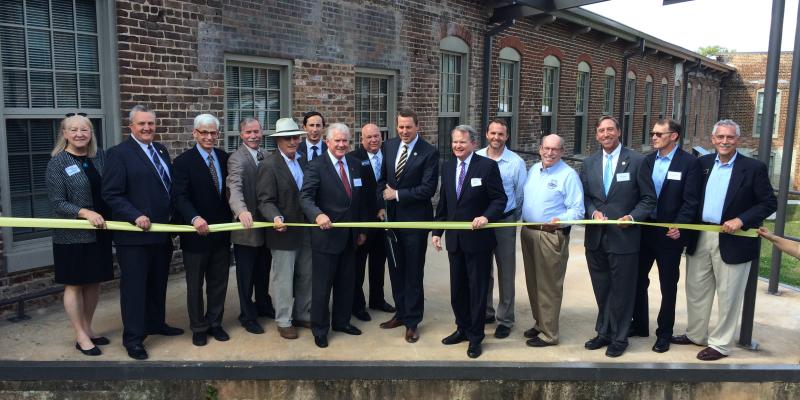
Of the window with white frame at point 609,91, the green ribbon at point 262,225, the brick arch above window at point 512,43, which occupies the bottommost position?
the green ribbon at point 262,225

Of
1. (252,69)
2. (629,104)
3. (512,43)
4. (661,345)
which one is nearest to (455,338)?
(661,345)

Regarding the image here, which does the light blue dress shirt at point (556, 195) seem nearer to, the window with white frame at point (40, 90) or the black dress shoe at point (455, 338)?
the black dress shoe at point (455, 338)

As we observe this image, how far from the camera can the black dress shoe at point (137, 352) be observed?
14.6 ft

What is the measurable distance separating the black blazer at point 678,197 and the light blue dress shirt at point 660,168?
0.03 meters

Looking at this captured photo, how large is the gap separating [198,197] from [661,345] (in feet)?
12.6

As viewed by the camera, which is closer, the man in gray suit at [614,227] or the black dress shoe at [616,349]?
the man in gray suit at [614,227]

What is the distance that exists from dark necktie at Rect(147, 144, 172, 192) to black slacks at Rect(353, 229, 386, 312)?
5.34 ft

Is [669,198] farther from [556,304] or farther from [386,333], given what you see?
[386,333]

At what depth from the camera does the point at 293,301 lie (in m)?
5.19

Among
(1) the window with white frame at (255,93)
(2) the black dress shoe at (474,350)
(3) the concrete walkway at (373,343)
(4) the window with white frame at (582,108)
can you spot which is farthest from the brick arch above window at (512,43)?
(2) the black dress shoe at (474,350)

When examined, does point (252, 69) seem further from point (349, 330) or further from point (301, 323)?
point (349, 330)

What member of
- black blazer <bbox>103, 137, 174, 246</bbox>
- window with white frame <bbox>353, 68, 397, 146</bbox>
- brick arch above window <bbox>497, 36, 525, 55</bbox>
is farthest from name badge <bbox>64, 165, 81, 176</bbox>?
brick arch above window <bbox>497, 36, 525, 55</bbox>

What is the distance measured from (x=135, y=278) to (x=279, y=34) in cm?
394

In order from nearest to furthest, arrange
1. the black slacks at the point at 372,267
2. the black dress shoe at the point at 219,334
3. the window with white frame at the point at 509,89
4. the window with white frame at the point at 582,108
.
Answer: the black dress shoe at the point at 219,334, the black slacks at the point at 372,267, the window with white frame at the point at 509,89, the window with white frame at the point at 582,108
